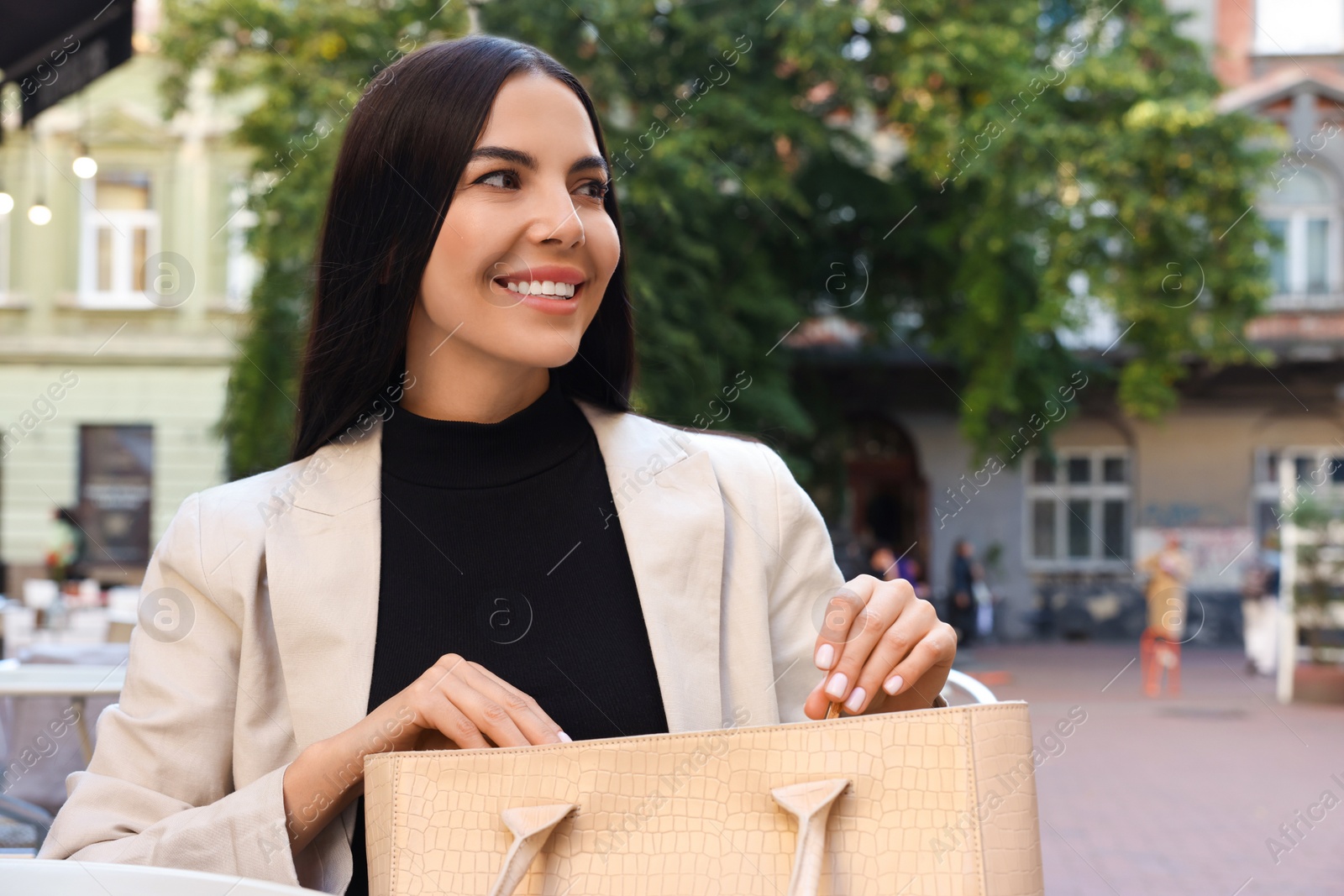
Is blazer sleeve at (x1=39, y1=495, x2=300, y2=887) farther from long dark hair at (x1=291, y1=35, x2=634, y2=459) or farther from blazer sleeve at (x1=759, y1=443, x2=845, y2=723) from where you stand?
blazer sleeve at (x1=759, y1=443, x2=845, y2=723)

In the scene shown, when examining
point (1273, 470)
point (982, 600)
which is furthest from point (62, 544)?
point (1273, 470)

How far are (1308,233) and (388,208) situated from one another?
2277 cm

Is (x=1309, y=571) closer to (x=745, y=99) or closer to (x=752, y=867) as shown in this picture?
(x=745, y=99)

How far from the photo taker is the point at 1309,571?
13.2 metres

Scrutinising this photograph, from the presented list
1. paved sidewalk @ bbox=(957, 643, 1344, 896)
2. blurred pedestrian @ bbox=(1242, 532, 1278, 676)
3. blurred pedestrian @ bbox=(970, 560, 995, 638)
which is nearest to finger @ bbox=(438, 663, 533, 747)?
paved sidewalk @ bbox=(957, 643, 1344, 896)

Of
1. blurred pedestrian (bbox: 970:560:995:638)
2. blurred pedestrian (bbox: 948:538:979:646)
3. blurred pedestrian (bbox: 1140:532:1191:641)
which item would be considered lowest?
blurred pedestrian (bbox: 970:560:995:638)

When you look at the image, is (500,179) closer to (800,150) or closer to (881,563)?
(800,150)

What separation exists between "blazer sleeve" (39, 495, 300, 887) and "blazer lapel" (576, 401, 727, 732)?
443 millimetres

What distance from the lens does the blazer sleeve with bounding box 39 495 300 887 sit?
55.5 inches

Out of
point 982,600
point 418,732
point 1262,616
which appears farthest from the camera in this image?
point 982,600

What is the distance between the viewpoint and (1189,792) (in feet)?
28.8

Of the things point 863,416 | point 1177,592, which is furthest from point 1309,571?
point 863,416

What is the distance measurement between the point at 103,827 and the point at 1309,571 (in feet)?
44.6

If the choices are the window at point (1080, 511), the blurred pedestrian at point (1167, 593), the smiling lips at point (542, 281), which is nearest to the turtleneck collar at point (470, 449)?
the smiling lips at point (542, 281)
